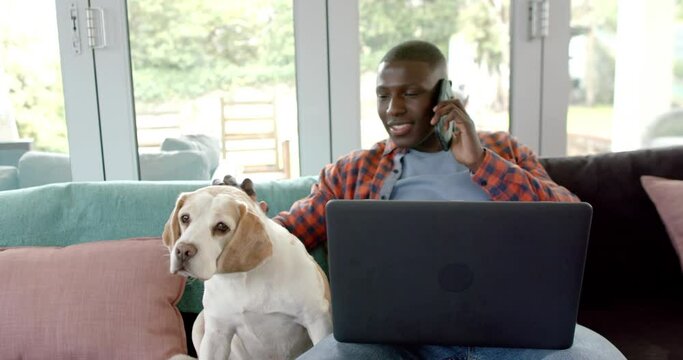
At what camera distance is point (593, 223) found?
1765 mm

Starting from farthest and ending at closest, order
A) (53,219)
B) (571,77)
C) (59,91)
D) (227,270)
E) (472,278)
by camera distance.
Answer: (571,77)
(59,91)
(53,219)
(227,270)
(472,278)

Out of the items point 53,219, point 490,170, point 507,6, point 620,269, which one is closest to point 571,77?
point 507,6

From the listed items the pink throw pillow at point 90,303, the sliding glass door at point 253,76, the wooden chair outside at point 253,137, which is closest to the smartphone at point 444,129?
the pink throw pillow at point 90,303

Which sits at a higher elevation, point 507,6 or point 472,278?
point 507,6

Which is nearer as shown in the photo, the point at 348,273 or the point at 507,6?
the point at 348,273

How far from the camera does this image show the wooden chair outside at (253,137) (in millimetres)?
2365

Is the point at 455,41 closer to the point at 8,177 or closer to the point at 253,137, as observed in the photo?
the point at 253,137

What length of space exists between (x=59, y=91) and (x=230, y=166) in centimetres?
65

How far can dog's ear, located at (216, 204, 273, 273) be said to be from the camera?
1.17 metres

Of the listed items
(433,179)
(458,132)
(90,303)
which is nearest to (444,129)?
(458,132)

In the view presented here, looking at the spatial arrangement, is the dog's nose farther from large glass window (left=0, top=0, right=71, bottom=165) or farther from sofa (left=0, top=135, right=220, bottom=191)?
large glass window (left=0, top=0, right=71, bottom=165)

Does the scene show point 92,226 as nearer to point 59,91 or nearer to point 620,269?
point 59,91

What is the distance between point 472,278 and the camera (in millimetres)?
1028

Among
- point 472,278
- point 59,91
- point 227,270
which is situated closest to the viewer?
point 472,278
